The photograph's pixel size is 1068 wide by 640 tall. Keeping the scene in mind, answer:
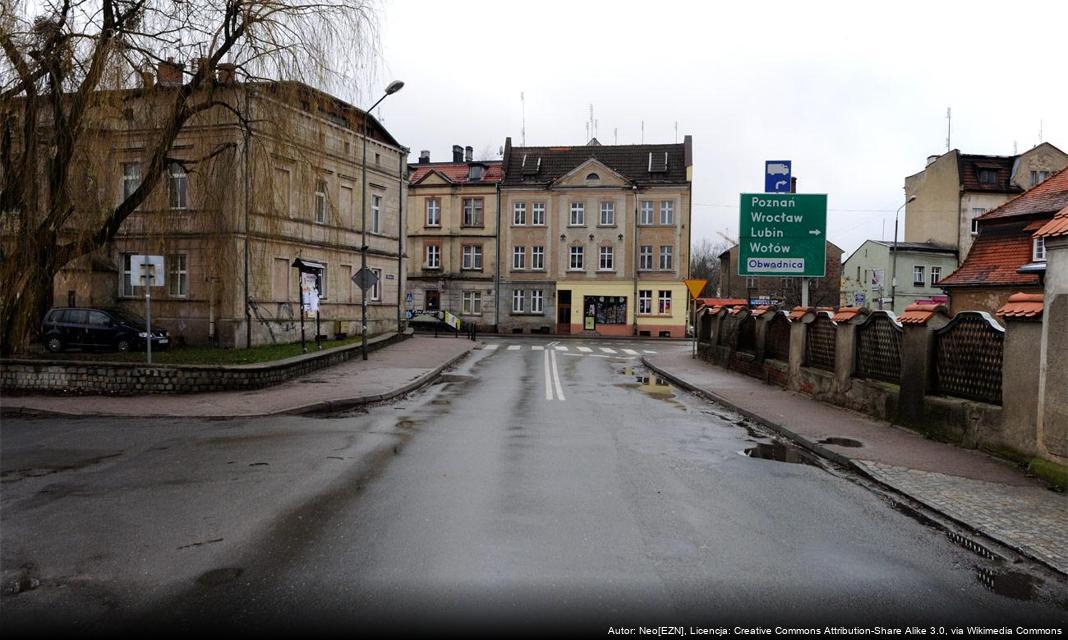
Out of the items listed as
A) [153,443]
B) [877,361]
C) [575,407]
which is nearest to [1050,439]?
[877,361]

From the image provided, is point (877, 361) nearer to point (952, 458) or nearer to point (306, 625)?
point (952, 458)

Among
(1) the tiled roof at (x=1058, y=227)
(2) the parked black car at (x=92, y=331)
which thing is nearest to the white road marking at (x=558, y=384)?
(1) the tiled roof at (x=1058, y=227)

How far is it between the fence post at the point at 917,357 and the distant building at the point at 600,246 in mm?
38300

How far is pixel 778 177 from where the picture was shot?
20156 millimetres

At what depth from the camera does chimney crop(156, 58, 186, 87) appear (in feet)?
49.3

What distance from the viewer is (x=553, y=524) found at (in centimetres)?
584

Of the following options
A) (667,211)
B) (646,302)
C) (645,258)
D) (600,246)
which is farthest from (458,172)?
(646,302)

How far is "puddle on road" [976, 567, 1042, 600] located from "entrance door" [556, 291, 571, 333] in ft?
151

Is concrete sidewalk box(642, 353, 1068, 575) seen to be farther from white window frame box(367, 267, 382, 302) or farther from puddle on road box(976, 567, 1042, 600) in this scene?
white window frame box(367, 267, 382, 302)

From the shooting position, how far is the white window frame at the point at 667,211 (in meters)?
50.0

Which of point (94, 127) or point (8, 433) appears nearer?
point (8, 433)

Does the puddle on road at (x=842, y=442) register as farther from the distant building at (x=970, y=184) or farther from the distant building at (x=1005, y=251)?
the distant building at (x=970, y=184)

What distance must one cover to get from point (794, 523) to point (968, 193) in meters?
57.0

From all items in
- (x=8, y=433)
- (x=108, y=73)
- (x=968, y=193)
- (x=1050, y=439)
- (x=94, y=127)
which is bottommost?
(x=8, y=433)
